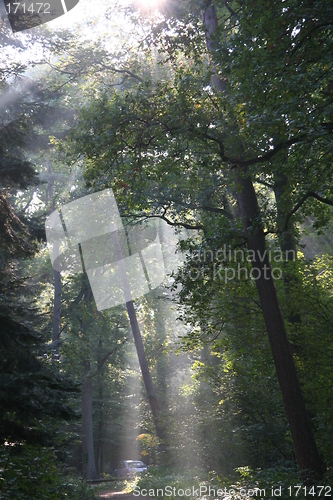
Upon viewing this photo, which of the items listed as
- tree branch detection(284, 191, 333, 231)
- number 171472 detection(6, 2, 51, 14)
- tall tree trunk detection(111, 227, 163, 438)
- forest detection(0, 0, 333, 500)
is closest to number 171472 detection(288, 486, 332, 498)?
forest detection(0, 0, 333, 500)

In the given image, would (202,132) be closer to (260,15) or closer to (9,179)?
(260,15)

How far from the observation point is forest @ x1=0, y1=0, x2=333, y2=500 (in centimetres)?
698

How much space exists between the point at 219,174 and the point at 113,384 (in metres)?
26.1

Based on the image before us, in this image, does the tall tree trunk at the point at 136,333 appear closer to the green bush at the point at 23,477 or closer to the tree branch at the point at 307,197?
the green bush at the point at 23,477

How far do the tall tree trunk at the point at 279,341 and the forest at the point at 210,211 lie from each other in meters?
0.03

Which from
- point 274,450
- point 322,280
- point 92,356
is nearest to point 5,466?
point 274,450

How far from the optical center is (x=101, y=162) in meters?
9.90

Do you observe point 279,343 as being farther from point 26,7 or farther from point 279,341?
point 26,7

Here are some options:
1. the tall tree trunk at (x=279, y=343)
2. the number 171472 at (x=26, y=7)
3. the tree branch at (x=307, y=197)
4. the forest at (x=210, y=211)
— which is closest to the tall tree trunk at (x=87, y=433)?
the forest at (x=210, y=211)

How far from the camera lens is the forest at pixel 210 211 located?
6984 millimetres

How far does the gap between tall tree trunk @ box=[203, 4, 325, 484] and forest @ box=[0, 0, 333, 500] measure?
3cm

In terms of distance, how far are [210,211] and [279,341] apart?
7.61 meters

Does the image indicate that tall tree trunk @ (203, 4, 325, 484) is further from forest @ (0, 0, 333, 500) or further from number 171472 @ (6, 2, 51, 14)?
number 171472 @ (6, 2, 51, 14)

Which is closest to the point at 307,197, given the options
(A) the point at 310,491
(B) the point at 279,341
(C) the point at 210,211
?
(B) the point at 279,341
